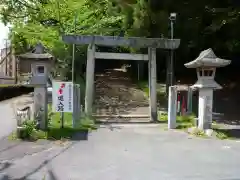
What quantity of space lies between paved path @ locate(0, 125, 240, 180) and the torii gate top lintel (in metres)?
5.25

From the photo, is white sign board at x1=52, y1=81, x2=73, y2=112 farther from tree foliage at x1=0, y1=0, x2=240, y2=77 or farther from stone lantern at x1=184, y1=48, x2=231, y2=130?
tree foliage at x1=0, y1=0, x2=240, y2=77

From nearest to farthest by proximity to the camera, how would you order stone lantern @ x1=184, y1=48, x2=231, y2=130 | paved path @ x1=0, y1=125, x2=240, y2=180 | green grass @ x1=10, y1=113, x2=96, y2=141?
paved path @ x1=0, y1=125, x2=240, y2=180
green grass @ x1=10, y1=113, x2=96, y2=141
stone lantern @ x1=184, y1=48, x2=231, y2=130

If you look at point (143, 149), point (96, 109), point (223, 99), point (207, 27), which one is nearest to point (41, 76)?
point (143, 149)

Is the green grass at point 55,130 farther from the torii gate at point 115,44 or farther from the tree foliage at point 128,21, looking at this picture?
the tree foliage at point 128,21

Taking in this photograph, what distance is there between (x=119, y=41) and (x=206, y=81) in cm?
459

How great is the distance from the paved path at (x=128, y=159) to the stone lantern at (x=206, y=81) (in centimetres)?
127

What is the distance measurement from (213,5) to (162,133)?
8.28 meters

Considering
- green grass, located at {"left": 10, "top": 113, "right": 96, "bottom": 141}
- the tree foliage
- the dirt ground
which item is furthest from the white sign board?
the tree foliage

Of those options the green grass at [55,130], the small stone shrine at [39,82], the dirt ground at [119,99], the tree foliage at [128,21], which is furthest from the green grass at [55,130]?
the tree foliage at [128,21]

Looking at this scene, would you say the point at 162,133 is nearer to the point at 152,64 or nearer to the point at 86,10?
the point at 152,64

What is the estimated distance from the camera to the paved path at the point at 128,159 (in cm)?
714

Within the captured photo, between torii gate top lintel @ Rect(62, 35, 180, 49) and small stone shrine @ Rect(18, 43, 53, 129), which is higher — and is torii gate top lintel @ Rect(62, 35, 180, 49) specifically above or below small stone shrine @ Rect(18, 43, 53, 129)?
above

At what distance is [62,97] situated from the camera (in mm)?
12195

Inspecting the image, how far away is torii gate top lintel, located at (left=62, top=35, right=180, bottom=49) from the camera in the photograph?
50.0 ft
